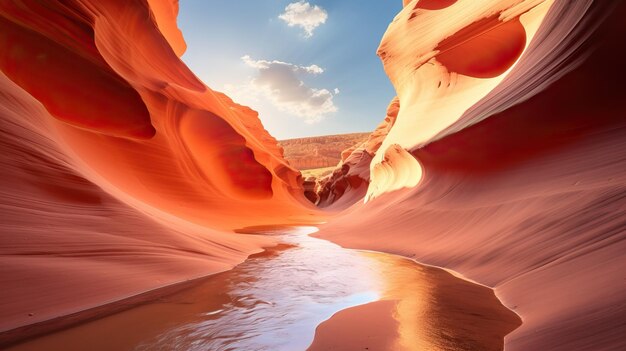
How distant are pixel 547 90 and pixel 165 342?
17.8ft

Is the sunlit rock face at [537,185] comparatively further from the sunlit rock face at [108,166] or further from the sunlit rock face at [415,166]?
the sunlit rock face at [108,166]

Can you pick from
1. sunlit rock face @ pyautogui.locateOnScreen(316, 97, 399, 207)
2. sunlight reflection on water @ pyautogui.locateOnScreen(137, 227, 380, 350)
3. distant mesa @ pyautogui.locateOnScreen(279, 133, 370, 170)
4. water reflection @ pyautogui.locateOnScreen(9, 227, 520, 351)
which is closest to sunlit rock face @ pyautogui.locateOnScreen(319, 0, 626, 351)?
water reflection @ pyautogui.locateOnScreen(9, 227, 520, 351)

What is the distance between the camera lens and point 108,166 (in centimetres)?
734

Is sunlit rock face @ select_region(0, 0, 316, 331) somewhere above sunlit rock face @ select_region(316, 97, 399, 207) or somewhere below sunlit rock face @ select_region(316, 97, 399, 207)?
below

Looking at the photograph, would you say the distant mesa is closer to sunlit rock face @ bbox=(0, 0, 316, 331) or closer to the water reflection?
sunlit rock face @ bbox=(0, 0, 316, 331)

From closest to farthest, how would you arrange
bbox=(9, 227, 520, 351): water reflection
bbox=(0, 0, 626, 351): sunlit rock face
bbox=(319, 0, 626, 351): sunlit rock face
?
bbox=(9, 227, 520, 351): water reflection < bbox=(319, 0, 626, 351): sunlit rock face < bbox=(0, 0, 626, 351): sunlit rock face

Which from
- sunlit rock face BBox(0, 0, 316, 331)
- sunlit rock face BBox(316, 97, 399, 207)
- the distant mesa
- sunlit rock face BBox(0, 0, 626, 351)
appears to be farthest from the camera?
the distant mesa

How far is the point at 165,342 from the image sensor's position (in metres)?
2.13

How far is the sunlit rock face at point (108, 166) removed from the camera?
9.93 ft

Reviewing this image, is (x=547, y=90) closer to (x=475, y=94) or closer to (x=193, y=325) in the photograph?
(x=475, y=94)

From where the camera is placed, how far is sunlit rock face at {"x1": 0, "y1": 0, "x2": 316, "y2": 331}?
3025 mm

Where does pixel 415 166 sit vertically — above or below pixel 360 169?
below

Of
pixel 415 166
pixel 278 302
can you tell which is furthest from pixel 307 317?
pixel 415 166

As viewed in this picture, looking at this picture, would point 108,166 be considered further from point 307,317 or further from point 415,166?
point 415,166
